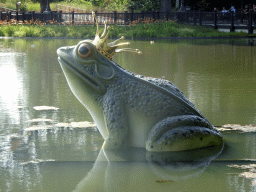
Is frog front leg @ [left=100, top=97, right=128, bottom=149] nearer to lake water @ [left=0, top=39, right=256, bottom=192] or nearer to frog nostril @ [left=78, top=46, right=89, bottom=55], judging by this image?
lake water @ [left=0, top=39, right=256, bottom=192]

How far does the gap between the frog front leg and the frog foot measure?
30cm

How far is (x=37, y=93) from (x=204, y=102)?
3317 millimetres

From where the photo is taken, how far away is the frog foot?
4.87 meters

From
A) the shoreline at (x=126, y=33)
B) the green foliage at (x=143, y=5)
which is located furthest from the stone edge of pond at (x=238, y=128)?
the green foliage at (x=143, y=5)

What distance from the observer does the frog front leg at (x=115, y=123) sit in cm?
495

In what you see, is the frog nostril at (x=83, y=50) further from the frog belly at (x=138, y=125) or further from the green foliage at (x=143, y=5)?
the green foliage at (x=143, y=5)

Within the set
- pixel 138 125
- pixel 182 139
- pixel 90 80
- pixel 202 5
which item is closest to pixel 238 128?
pixel 182 139

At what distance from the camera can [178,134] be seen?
16.0ft

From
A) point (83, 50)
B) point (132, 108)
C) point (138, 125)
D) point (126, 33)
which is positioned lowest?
point (138, 125)

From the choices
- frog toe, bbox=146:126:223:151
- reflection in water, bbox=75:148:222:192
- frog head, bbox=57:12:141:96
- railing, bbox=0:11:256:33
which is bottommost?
reflection in water, bbox=75:148:222:192

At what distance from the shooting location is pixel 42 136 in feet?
19.3

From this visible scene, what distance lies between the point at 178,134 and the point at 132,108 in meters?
0.58

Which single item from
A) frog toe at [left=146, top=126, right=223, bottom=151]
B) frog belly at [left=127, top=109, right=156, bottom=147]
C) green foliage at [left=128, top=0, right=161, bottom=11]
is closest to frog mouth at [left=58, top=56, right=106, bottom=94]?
frog belly at [left=127, top=109, right=156, bottom=147]

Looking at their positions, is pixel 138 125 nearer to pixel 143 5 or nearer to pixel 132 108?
pixel 132 108
